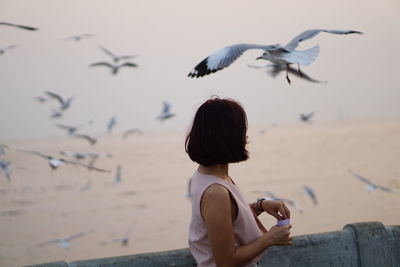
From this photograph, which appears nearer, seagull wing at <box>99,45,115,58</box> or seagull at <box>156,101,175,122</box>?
seagull wing at <box>99,45,115,58</box>

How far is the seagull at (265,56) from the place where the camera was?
8.22 feet

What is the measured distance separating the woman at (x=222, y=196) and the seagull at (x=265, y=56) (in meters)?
1.23

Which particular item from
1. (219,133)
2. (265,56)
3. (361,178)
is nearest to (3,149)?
(265,56)

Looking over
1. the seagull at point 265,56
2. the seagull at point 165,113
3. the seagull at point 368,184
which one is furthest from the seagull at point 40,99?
the seagull at point 368,184

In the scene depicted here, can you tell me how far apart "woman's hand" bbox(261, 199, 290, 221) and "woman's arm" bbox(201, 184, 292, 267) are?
0.45 feet

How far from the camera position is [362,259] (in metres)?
2.07

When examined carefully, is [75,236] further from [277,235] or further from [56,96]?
[277,235]

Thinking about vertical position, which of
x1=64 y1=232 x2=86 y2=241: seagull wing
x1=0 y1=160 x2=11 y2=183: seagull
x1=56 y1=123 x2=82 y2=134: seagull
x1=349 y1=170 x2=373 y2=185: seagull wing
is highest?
x1=56 y1=123 x2=82 y2=134: seagull

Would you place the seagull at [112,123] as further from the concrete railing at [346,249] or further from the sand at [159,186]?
the concrete railing at [346,249]

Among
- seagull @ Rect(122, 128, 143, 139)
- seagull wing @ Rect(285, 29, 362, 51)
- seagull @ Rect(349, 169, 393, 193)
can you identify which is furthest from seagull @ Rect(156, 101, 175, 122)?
seagull @ Rect(349, 169, 393, 193)

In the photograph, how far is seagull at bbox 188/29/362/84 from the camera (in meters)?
2.51

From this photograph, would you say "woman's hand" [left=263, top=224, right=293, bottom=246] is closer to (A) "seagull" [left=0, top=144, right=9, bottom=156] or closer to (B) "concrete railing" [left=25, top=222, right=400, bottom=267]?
(B) "concrete railing" [left=25, top=222, right=400, bottom=267]

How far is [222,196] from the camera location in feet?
3.97

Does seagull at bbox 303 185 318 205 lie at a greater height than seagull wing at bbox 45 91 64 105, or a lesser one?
lesser
